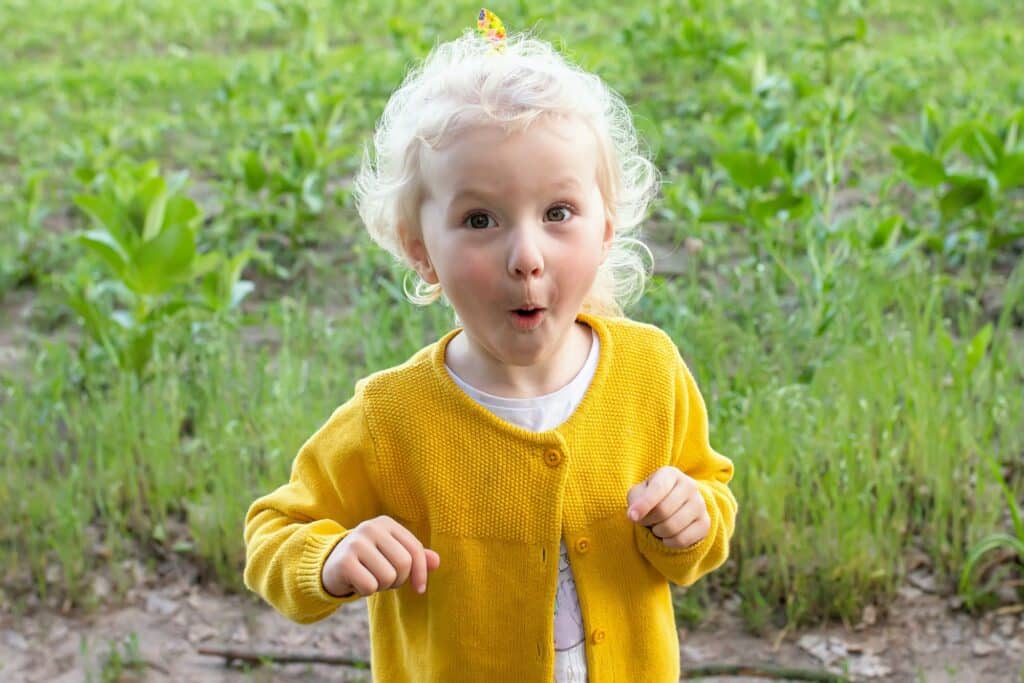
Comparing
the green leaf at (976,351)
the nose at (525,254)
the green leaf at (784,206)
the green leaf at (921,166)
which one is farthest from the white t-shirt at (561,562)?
the green leaf at (921,166)

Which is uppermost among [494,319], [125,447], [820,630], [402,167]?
[402,167]

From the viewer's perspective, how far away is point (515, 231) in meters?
1.73

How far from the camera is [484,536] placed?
182 cm

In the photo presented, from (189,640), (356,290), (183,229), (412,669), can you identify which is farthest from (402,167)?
(356,290)

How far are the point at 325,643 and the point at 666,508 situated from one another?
1.62 m

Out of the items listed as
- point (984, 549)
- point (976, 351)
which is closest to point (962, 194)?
point (976, 351)

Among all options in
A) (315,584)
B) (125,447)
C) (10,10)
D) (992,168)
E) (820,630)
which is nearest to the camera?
(315,584)

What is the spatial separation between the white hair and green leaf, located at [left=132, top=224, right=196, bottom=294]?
5.61ft

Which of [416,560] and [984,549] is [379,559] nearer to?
→ [416,560]

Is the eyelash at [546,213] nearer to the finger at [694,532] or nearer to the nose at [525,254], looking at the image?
the nose at [525,254]

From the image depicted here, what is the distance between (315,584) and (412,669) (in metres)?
0.24

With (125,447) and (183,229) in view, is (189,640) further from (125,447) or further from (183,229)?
(183,229)

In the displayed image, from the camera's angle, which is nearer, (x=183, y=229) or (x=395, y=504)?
(x=395, y=504)

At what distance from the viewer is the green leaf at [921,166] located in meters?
4.24
